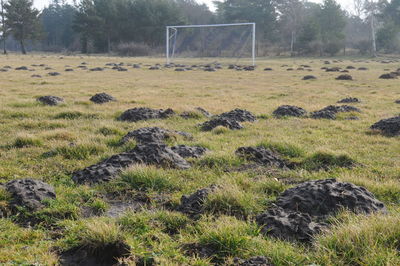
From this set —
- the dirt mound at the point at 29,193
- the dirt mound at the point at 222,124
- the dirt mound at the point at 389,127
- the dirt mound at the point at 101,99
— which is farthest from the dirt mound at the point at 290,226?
the dirt mound at the point at 101,99

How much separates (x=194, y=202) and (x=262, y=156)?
239 centimetres

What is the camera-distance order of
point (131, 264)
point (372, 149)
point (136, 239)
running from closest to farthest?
1. point (131, 264)
2. point (136, 239)
3. point (372, 149)

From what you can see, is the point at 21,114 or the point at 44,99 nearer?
the point at 21,114

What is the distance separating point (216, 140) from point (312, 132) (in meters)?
2.58

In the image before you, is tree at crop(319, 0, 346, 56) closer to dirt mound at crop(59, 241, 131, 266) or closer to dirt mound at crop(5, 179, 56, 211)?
dirt mound at crop(5, 179, 56, 211)

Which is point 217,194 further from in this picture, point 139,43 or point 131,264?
point 139,43

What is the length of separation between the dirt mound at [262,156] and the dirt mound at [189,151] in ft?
2.17

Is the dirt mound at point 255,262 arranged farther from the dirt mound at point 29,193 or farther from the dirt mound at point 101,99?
the dirt mound at point 101,99

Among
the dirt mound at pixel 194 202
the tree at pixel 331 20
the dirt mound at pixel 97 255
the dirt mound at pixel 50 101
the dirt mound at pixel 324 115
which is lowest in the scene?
the dirt mound at pixel 97 255

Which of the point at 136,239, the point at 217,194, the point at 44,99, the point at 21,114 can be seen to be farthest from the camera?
the point at 44,99

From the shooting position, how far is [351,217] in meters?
3.69

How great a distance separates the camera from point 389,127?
9.19 m

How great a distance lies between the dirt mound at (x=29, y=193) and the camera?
4398mm

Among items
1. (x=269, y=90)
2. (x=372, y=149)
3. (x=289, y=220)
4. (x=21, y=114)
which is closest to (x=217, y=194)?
(x=289, y=220)
